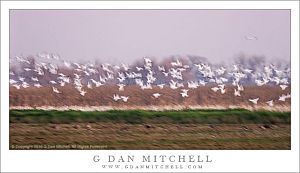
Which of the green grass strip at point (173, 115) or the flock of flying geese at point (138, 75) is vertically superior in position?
the flock of flying geese at point (138, 75)

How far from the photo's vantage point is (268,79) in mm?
9414

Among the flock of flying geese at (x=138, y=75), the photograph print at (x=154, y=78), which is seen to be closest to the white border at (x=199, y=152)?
the photograph print at (x=154, y=78)

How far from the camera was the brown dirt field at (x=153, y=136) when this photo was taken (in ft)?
30.8

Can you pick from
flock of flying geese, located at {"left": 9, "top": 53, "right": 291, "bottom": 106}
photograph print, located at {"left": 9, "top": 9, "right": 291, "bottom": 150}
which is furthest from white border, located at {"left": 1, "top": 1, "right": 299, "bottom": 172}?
flock of flying geese, located at {"left": 9, "top": 53, "right": 291, "bottom": 106}

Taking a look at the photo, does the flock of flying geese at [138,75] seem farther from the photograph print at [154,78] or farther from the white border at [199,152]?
the white border at [199,152]

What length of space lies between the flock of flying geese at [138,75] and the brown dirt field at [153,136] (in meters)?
0.11

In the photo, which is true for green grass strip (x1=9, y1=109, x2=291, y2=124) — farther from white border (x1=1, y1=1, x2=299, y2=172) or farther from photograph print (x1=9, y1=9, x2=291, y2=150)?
white border (x1=1, y1=1, x2=299, y2=172)

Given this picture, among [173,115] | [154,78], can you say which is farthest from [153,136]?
[154,78]

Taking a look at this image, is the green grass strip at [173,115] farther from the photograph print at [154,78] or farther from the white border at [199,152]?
the white border at [199,152]

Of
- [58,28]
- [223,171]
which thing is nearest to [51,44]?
[58,28]

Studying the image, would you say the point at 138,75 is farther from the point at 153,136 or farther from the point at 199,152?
the point at 199,152

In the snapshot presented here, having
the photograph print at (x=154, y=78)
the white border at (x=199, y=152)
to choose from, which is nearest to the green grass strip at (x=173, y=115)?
the photograph print at (x=154, y=78)

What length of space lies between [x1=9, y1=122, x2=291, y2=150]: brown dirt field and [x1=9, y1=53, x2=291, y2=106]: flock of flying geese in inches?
4.3

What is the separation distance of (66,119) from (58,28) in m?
0.33
